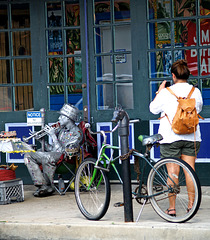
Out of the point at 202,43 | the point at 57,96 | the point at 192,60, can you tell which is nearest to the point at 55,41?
the point at 57,96

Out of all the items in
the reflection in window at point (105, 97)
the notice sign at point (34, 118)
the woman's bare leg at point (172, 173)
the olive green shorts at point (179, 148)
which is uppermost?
the reflection in window at point (105, 97)

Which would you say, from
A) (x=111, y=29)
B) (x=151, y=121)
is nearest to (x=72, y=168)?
(x=151, y=121)

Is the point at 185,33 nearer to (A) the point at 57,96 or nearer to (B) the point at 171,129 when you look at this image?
(A) the point at 57,96

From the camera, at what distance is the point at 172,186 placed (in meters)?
6.17

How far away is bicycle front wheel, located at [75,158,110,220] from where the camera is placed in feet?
21.7

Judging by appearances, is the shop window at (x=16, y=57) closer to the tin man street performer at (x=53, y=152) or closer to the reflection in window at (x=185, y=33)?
the tin man street performer at (x=53, y=152)

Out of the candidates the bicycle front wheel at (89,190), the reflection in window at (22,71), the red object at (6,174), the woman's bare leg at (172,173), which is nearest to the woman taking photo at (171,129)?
the woman's bare leg at (172,173)

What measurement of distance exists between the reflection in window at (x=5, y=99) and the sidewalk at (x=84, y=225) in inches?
82.8

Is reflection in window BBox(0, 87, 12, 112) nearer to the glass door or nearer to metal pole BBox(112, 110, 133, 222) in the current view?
the glass door

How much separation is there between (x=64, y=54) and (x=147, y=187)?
11.2 feet

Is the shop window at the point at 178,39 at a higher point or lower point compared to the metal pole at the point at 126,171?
A: higher

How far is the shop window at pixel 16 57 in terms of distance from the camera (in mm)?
9195

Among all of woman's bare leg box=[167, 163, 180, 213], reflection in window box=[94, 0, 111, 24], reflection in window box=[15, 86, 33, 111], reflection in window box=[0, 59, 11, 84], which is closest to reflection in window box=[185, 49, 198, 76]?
reflection in window box=[94, 0, 111, 24]

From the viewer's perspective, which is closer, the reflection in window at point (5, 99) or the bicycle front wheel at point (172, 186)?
the bicycle front wheel at point (172, 186)
